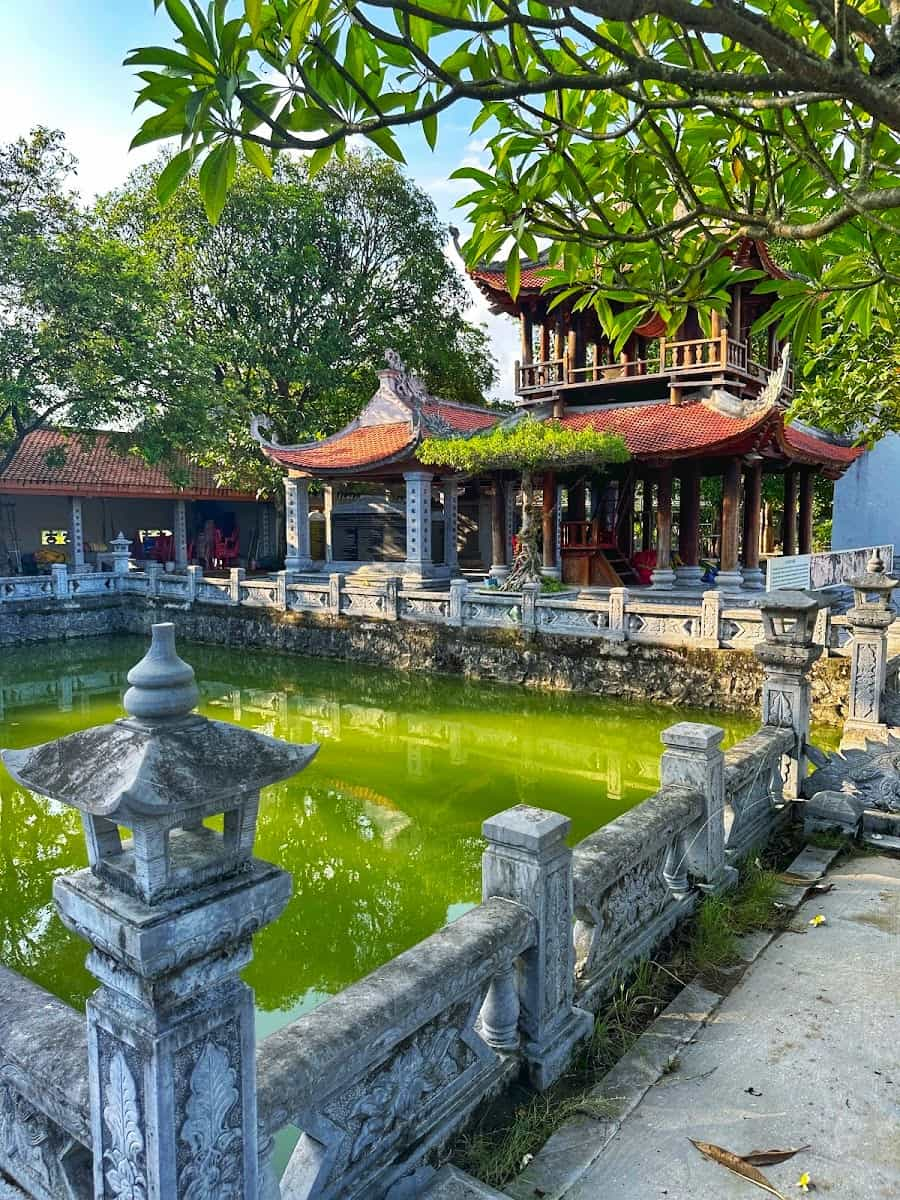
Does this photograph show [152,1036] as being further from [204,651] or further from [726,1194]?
[204,651]

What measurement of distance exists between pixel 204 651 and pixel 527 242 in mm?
15180

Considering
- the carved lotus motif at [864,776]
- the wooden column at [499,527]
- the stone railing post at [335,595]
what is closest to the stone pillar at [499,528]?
the wooden column at [499,527]

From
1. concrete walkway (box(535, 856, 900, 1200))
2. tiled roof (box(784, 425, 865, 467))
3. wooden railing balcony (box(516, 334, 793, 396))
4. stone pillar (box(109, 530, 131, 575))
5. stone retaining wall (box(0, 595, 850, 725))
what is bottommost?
concrete walkway (box(535, 856, 900, 1200))

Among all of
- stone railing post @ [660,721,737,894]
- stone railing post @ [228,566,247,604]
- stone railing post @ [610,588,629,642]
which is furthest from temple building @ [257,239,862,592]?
stone railing post @ [660,721,737,894]

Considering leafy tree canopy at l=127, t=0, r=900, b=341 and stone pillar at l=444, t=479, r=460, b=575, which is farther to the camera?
stone pillar at l=444, t=479, r=460, b=575

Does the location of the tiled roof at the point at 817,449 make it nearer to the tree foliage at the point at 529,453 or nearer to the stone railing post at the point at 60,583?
the tree foliage at the point at 529,453

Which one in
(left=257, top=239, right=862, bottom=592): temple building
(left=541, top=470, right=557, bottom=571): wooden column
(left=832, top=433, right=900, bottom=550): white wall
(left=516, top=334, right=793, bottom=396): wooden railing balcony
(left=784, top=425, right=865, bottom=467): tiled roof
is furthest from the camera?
(left=832, top=433, right=900, bottom=550): white wall

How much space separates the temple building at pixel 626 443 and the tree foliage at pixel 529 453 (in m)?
1.42

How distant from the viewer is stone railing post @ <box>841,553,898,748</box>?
7323 millimetres

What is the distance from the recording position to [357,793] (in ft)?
27.1

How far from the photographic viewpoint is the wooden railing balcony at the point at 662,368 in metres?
15.2

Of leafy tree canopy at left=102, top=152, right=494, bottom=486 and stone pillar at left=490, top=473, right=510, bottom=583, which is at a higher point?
leafy tree canopy at left=102, top=152, right=494, bottom=486

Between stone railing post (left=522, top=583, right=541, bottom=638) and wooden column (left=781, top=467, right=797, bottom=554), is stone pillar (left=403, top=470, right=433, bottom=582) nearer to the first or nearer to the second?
stone railing post (left=522, top=583, right=541, bottom=638)

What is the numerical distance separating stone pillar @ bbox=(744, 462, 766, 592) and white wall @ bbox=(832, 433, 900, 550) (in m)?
4.72
